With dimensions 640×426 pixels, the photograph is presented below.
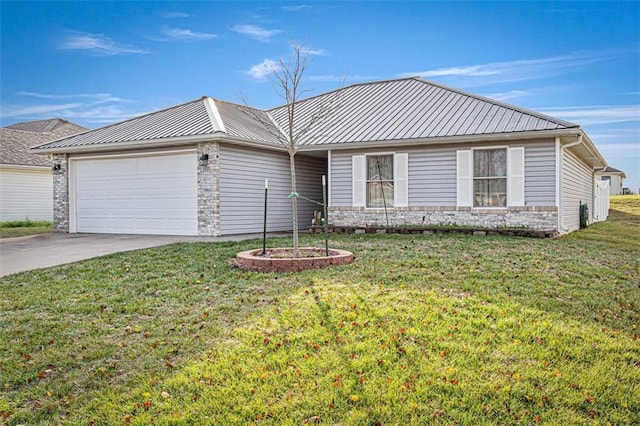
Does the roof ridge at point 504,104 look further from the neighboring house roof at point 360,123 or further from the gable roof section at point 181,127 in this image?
the gable roof section at point 181,127

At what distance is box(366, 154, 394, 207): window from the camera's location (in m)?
14.9

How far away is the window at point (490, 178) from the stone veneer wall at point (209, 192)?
22.7 feet

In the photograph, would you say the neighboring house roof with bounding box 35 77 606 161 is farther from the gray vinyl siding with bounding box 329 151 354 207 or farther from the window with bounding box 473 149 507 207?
the window with bounding box 473 149 507 207

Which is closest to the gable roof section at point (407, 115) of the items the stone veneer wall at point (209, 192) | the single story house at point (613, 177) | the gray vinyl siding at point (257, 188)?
the gray vinyl siding at point (257, 188)

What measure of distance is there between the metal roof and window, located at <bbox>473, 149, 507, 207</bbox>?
28.7 inches

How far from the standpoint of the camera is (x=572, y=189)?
16.4 meters

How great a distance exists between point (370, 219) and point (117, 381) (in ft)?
36.8

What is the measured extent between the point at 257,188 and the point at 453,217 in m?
5.73

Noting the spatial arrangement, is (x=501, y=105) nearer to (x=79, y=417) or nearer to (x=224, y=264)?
(x=224, y=264)

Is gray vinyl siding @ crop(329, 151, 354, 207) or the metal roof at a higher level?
the metal roof

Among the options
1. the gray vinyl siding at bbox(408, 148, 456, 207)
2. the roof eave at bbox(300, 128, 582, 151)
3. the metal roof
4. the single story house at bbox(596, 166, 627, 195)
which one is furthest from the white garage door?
the single story house at bbox(596, 166, 627, 195)

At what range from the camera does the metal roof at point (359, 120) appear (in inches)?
545

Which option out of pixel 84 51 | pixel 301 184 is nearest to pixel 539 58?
pixel 301 184

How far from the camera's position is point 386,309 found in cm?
571
